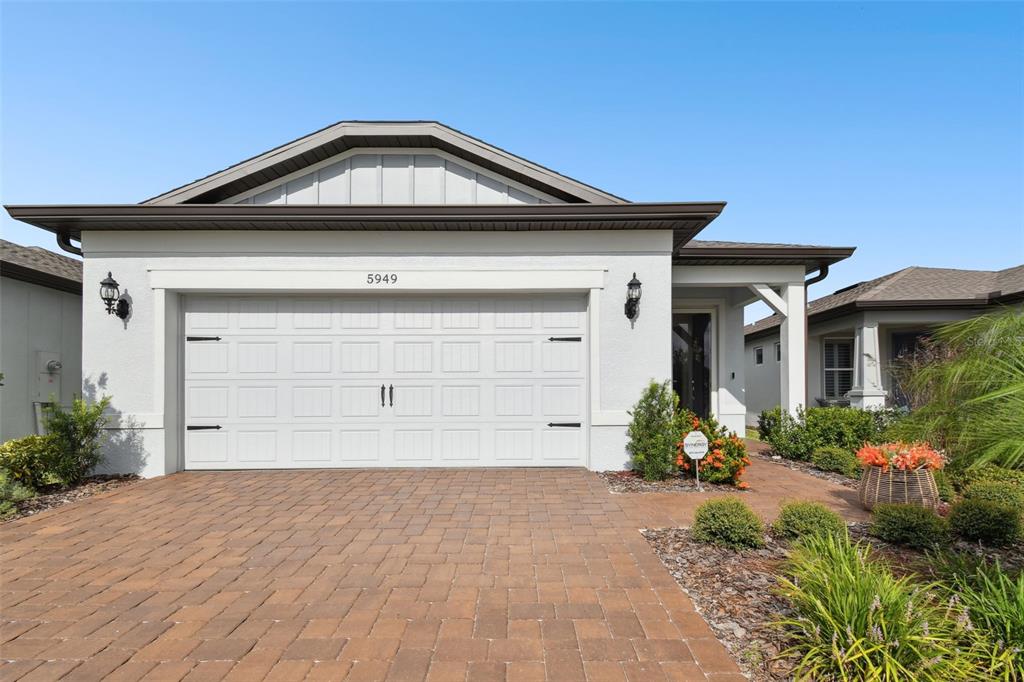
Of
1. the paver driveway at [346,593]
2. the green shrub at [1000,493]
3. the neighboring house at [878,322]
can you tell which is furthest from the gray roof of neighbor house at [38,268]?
the neighboring house at [878,322]

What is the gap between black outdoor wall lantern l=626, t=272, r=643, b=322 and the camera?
7465mm

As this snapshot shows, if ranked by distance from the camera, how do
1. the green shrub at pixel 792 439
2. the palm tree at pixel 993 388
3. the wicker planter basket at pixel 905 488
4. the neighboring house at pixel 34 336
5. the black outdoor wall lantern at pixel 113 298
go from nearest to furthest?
1. the palm tree at pixel 993 388
2. the wicker planter basket at pixel 905 488
3. the black outdoor wall lantern at pixel 113 298
4. the green shrub at pixel 792 439
5. the neighboring house at pixel 34 336

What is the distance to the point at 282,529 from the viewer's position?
193 inches

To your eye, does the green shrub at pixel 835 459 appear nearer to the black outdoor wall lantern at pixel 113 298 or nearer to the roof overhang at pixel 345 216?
the roof overhang at pixel 345 216

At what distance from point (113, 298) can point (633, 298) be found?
25.2 feet

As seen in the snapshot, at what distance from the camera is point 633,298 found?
7480 mm

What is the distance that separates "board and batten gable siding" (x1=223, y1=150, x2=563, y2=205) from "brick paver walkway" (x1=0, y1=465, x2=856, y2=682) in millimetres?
4923

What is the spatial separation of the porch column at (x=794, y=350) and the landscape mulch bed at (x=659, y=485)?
3379 mm

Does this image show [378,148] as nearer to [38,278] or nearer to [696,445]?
[696,445]

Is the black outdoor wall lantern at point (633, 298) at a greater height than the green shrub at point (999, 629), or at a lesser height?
greater

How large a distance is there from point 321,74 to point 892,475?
427 inches

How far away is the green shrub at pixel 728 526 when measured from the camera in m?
4.21

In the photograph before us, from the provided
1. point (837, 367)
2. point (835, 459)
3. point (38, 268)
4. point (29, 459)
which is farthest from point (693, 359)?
point (38, 268)

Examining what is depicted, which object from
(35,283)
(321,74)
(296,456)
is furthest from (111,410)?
(321,74)
